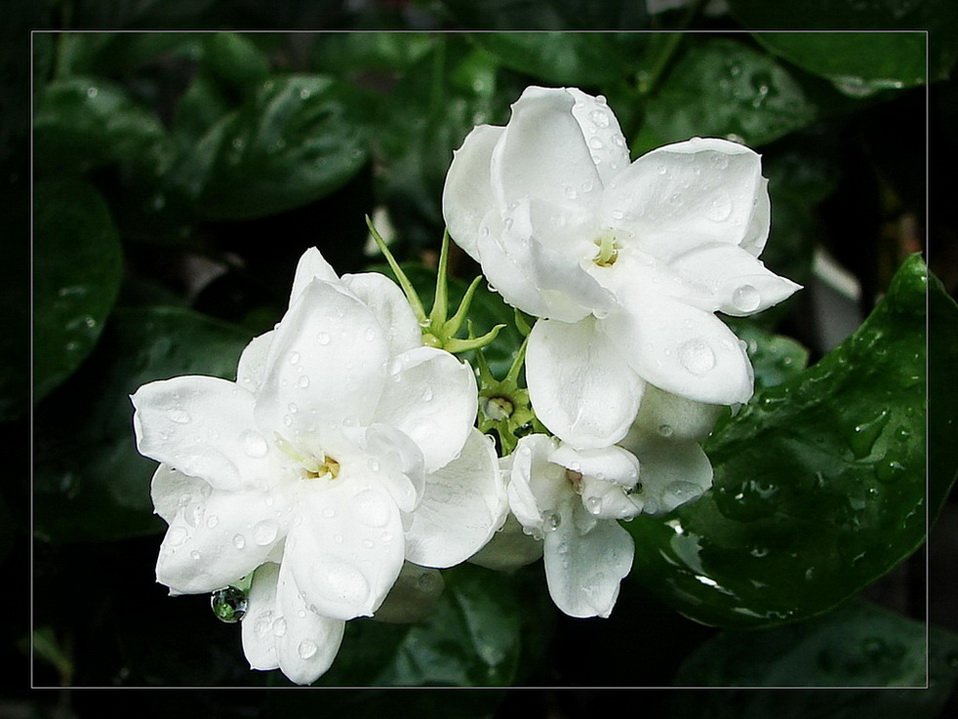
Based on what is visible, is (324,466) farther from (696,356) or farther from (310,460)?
(696,356)

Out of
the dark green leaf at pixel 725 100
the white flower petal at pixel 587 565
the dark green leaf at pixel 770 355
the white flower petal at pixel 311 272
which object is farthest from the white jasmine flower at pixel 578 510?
the dark green leaf at pixel 725 100

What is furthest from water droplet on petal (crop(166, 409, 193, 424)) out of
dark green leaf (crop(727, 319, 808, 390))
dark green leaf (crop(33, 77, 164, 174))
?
dark green leaf (crop(33, 77, 164, 174))

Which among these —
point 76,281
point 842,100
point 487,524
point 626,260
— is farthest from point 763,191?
point 76,281

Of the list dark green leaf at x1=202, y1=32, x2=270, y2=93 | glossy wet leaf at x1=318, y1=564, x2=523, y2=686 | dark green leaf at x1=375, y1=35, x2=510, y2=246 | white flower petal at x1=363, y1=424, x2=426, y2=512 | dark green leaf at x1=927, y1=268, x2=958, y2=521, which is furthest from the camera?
dark green leaf at x1=202, y1=32, x2=270, y2=93

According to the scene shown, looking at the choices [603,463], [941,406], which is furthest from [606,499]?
[941,406]

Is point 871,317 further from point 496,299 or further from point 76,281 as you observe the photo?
point 76,281

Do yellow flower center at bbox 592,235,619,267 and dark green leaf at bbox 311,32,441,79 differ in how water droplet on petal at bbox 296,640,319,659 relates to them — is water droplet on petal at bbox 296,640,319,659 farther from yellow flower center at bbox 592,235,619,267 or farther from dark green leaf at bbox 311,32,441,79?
dark green leaf at bbox 311,32,441,79

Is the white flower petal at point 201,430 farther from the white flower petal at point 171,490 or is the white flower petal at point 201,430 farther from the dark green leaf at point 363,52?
the dark green leaf at point 363,52
